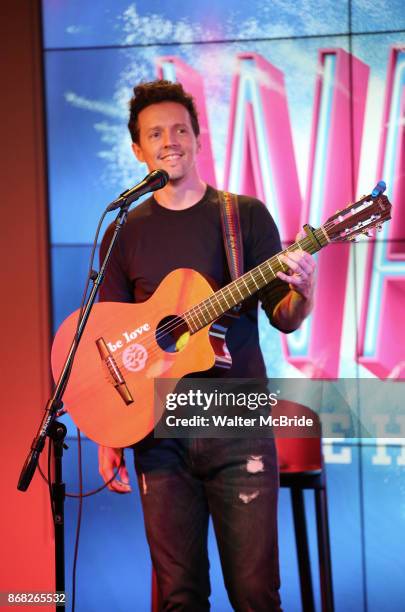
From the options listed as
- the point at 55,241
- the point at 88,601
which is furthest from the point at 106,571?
the point at 55,241

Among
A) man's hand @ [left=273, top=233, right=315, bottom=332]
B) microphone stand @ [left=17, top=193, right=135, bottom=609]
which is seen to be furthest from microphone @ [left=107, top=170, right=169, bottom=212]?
man's hand @ [left=273, top=233, right=315, bottom=332]

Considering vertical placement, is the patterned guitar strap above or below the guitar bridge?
above

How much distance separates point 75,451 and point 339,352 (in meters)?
1.18

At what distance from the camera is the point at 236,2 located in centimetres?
296

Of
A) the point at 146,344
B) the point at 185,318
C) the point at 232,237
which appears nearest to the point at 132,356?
the point at 146,344

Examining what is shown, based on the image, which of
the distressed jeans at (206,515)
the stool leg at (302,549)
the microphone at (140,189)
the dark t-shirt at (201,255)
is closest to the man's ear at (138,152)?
the dark t-shirt at (201,255)

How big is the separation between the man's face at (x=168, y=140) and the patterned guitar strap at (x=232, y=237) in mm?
202

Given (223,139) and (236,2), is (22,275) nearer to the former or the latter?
(223,139)

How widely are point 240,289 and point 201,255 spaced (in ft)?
0.64

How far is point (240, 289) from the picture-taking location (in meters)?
2.30

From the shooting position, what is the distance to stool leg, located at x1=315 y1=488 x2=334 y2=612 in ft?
8.80

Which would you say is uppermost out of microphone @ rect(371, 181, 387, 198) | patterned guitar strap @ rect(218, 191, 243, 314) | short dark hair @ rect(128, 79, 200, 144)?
short dark hair @ rect(128, 79, 200, 144)

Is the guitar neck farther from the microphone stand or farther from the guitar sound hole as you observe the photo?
the microphone stand

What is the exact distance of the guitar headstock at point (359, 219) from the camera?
7.18 feet
